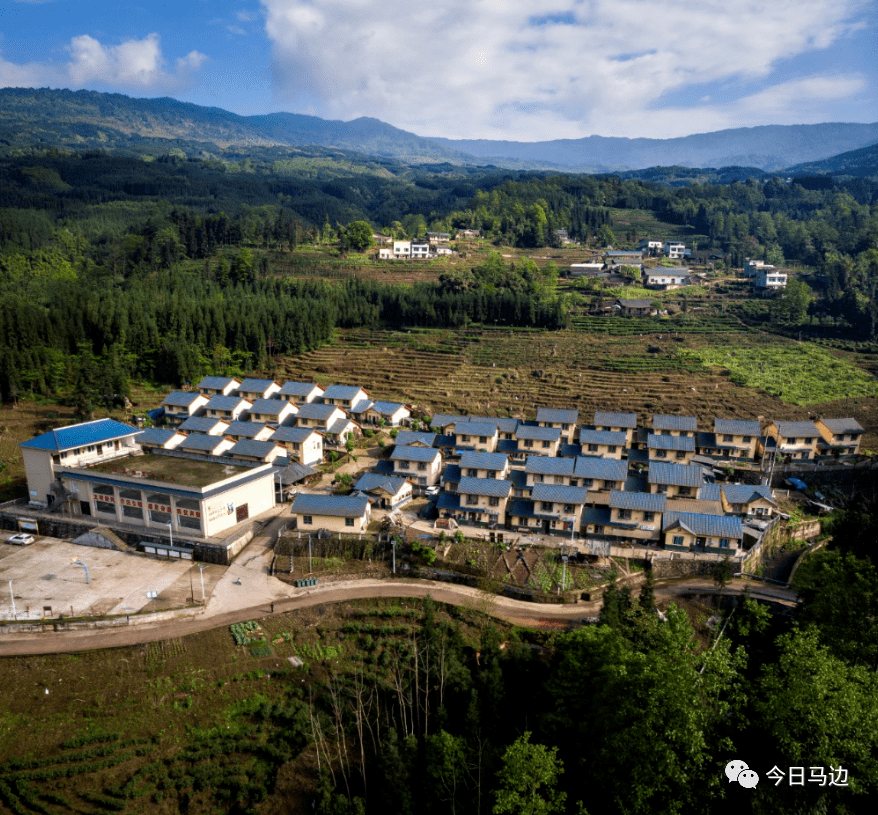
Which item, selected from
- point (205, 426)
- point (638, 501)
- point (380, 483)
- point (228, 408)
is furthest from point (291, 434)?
point (638, 501)

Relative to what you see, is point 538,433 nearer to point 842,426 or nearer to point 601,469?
point 601,469

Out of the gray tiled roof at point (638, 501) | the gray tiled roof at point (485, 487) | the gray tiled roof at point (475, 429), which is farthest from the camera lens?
the gray tiled roof at point (475, 429)

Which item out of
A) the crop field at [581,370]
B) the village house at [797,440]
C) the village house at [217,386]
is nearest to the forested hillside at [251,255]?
the village house at [217,386]

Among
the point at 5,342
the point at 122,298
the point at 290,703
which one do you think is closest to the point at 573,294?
the point at 122,298

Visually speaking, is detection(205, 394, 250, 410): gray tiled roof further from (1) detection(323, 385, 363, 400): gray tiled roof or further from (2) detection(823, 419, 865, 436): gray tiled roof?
(2) detection(823, 419, 865, 436): gray tiled roof

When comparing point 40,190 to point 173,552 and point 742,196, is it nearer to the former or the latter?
point 173,552

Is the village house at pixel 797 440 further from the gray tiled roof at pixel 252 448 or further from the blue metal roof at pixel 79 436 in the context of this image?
the blue metal roof at pixel 79 436
